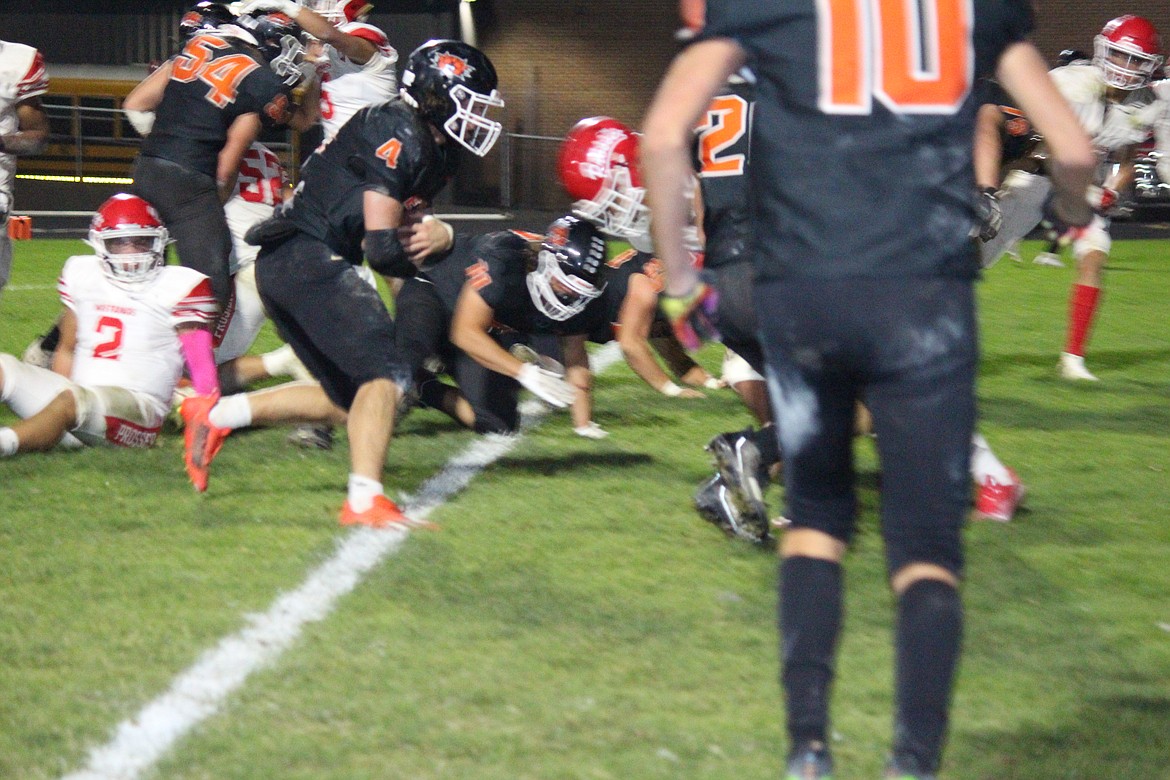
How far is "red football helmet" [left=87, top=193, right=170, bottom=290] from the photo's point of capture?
6.27 m

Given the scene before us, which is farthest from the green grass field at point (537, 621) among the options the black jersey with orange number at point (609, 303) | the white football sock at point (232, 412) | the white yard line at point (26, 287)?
the white yard line at point (26, 287)

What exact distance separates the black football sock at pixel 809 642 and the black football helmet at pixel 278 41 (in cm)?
565

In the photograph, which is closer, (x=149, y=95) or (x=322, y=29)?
(x=149, y=95)

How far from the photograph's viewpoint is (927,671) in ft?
8.61

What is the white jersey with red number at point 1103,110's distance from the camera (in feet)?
28.5

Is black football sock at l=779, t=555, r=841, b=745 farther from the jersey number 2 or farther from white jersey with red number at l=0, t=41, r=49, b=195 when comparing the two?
Answer: white jersey with red number at l=0, t=41, r=49, b=195

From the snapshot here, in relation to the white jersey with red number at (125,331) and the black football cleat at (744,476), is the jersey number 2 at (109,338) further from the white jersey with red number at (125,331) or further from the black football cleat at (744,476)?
the black football cleat at (744,476)

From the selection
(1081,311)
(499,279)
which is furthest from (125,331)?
(1081,311)

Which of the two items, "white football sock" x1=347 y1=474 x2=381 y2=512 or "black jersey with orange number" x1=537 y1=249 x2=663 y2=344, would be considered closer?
"white football sock" x1=347 y1=474 x2=381 y2=512

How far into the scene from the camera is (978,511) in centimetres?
543

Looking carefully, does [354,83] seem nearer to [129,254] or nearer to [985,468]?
[129,254]

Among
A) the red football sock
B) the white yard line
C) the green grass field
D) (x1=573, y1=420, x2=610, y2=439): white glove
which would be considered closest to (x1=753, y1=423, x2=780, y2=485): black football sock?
the green grass field

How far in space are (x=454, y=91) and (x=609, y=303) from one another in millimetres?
2283

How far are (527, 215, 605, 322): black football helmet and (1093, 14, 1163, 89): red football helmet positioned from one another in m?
3.65
